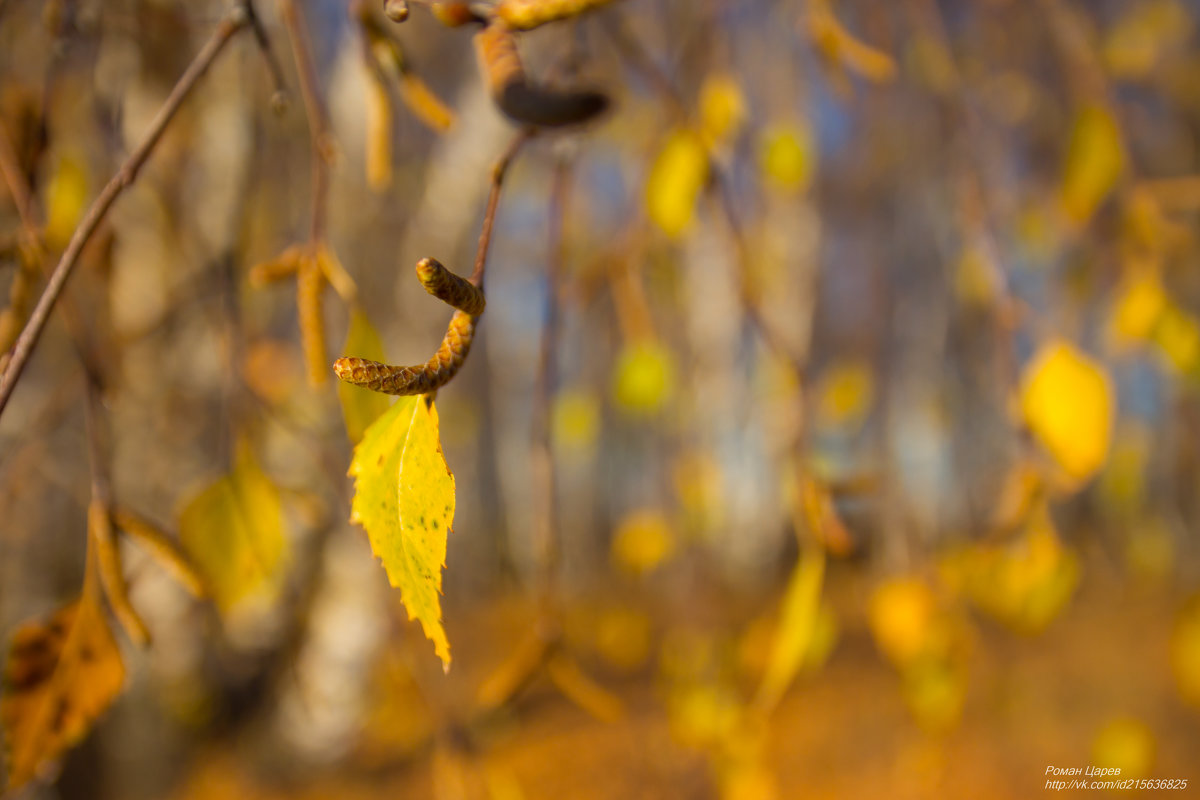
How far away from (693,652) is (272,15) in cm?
122

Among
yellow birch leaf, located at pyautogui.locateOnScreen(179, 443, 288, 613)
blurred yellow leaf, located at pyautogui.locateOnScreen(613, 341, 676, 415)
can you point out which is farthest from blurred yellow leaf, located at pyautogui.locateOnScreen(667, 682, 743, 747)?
yellow birch leaf, located at pyautogui.locateOnScreen(179, 443, 288, 613)

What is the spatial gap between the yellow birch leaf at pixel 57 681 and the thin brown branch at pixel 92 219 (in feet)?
0.62

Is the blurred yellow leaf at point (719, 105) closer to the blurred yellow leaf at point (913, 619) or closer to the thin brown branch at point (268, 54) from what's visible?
the thin brown branch at point (268, 54)

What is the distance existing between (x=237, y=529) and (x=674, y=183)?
40 cm

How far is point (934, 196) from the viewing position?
3107 millimetres

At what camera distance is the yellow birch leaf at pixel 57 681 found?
0.35 m

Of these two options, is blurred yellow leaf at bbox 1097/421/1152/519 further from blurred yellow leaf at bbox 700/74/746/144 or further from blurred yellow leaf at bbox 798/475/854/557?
blurred yellow leaf at bbox 798/475/854/557

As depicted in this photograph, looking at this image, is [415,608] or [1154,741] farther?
[1154,741]

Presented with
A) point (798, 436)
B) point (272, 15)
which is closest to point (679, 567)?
point (798, 436)

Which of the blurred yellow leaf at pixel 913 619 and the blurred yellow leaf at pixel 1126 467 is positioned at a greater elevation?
the blurred yellow leaf at pixel 913 619

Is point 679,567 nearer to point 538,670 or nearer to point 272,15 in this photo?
point 538,670

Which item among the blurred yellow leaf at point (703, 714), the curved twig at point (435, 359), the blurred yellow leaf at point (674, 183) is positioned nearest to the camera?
the curved twig at point (435, 359)

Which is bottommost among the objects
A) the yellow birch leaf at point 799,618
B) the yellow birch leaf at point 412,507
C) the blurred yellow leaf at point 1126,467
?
the blurred yellow leaf at point 1126,467

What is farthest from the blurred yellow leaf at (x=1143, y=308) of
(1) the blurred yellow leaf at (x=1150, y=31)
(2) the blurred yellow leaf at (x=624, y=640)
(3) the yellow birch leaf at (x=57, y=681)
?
(2) the blurred yellow leaf at (x=624, y=640)
